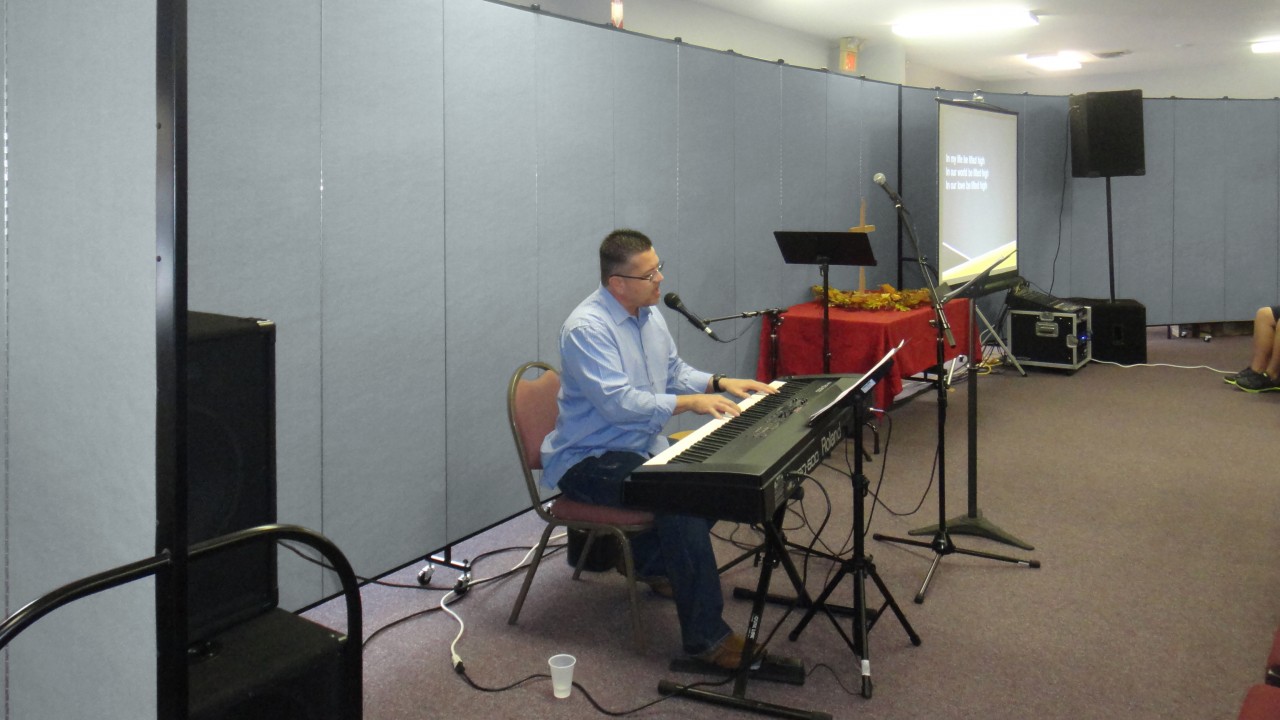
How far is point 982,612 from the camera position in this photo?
10.1 ft

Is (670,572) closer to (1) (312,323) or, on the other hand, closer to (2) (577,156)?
(1) (312,323)

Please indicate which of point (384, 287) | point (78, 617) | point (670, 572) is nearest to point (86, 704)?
point (78, 617)

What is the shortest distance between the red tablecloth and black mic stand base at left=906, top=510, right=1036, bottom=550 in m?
1.40

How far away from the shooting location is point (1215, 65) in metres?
11.4

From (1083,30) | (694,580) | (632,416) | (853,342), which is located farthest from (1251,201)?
(694,580)

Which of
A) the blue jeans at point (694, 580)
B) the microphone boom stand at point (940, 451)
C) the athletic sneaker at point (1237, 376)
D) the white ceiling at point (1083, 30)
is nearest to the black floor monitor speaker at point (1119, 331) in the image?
the athletic sneaker at point (1237, 376)

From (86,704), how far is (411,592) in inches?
80.3

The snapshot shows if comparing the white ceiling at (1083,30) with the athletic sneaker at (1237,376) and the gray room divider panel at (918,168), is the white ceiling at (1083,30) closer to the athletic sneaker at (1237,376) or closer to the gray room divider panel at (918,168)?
the gray room divider panel at (918,168)

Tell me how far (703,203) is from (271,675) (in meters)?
3.76

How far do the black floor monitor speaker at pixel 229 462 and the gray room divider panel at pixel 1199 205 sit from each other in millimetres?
8789

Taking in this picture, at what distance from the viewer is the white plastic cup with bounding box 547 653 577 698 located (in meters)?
2.50

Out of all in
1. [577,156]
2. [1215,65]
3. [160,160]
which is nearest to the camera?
[160,160]

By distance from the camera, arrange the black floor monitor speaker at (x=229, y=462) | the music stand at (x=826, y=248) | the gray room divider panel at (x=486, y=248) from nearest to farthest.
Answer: the black floor monitor speaker at (x=229, y=462)
the gray room divider panel at (x=486, y=248)
the music stand at (x=826, y=248)

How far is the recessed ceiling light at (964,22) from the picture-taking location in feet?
26.7
